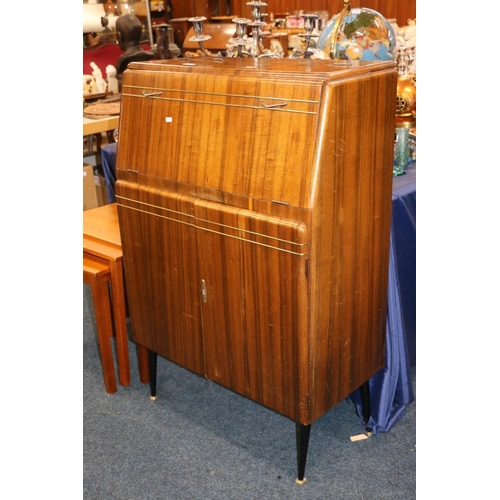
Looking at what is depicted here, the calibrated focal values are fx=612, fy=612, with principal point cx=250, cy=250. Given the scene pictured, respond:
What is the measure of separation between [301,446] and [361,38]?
1366mm

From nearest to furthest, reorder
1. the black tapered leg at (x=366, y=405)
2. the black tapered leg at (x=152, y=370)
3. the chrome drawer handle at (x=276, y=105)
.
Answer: the chrome drawer handle at (x=276, y=105), the black tapered leg at (x=366, y=405), the black tapered leg at (x=152, y=370)

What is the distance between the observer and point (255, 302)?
169 cm

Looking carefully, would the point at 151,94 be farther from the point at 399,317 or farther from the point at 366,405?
the point at 366,405

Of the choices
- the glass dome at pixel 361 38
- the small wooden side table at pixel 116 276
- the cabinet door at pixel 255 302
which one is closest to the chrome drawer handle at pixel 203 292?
the cabinet door at pixel 255 302

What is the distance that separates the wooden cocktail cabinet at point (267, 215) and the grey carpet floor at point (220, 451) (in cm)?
13

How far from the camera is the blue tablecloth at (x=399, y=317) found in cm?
192

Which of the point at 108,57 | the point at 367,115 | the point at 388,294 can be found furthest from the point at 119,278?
the point at 108,57

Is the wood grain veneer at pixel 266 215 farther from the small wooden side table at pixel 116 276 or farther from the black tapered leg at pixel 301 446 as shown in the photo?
the small wooden side table at pixel 116 276

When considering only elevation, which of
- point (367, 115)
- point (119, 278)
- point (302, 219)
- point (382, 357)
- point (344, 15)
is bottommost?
point (382, 357)

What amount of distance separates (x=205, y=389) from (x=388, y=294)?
2.74ft

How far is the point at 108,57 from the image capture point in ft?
16.6

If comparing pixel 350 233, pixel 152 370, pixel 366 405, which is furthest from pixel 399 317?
pixel 152 370
